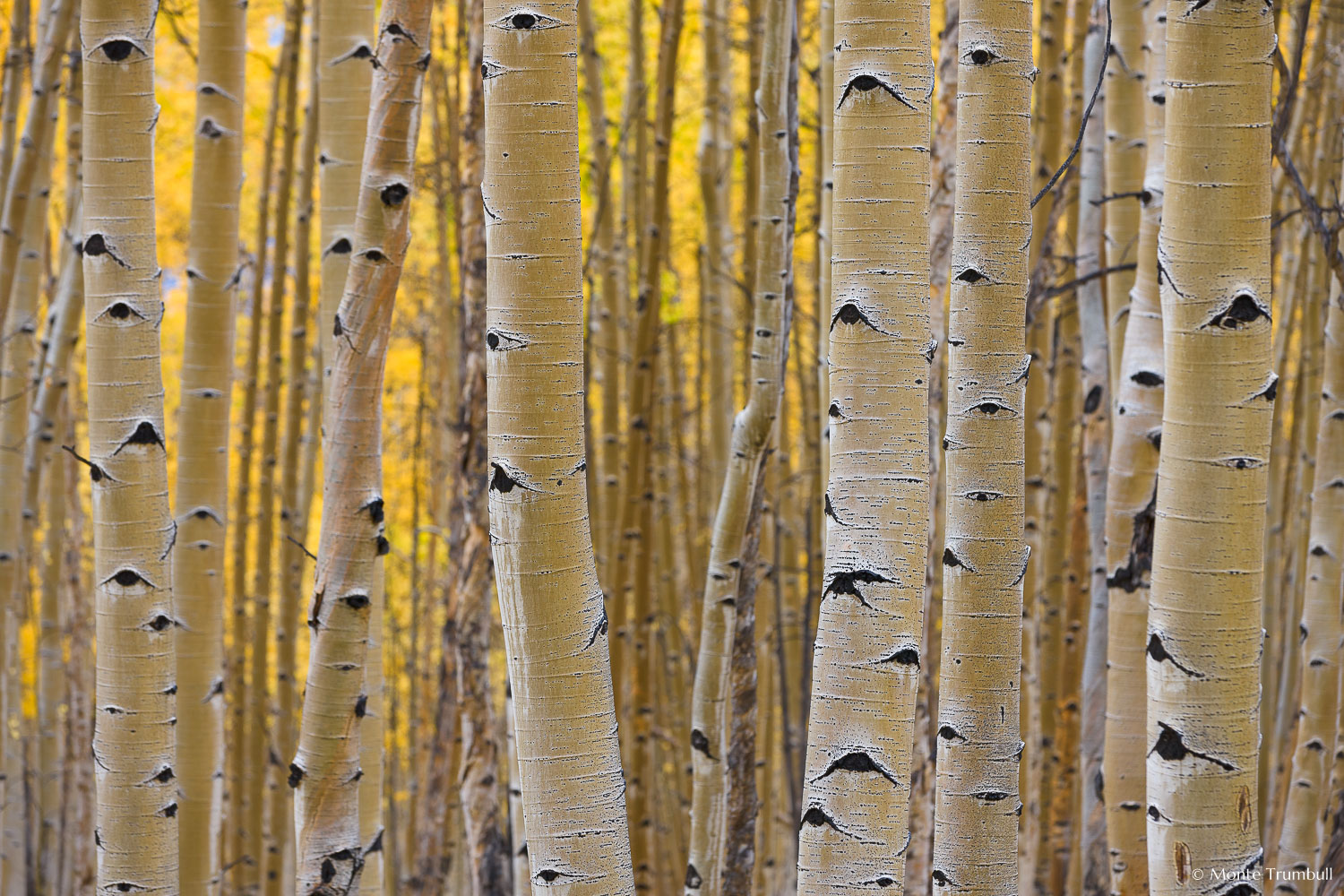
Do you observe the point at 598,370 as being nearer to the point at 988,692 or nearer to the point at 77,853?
the point at 77,853

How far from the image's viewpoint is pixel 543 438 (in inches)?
35.4

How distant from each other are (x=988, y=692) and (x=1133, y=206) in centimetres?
157

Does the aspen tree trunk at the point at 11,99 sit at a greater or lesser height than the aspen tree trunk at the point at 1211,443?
greater

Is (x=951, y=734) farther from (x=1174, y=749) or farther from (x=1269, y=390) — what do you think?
(x=1269, y=390)

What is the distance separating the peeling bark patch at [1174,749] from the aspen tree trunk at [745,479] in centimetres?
88

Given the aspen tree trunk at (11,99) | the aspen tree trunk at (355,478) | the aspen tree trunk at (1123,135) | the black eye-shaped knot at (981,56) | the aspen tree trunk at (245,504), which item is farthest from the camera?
the aspen tree trunk at (245,504)

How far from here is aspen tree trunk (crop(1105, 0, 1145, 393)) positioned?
2.20 meters

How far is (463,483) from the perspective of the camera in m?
2.08

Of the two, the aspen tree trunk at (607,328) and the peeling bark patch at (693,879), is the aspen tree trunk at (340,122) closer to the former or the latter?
the peeling bark patch at (693,879)

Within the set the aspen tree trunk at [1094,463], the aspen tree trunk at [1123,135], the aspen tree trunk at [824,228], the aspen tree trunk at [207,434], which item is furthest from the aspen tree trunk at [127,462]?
the aspen tree trunk at [1123,135]

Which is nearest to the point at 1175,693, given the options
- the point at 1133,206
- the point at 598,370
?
the point at 1133,206

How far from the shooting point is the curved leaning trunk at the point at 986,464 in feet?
3.80

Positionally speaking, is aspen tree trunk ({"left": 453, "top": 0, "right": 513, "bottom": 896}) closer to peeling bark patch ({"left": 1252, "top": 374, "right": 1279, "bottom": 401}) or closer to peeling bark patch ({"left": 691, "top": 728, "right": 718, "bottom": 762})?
peeling bark patch ({"left": 691, "top": 728, "right": 718, "bottom": 762})

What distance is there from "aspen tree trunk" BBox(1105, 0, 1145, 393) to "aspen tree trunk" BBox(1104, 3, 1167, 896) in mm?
307
